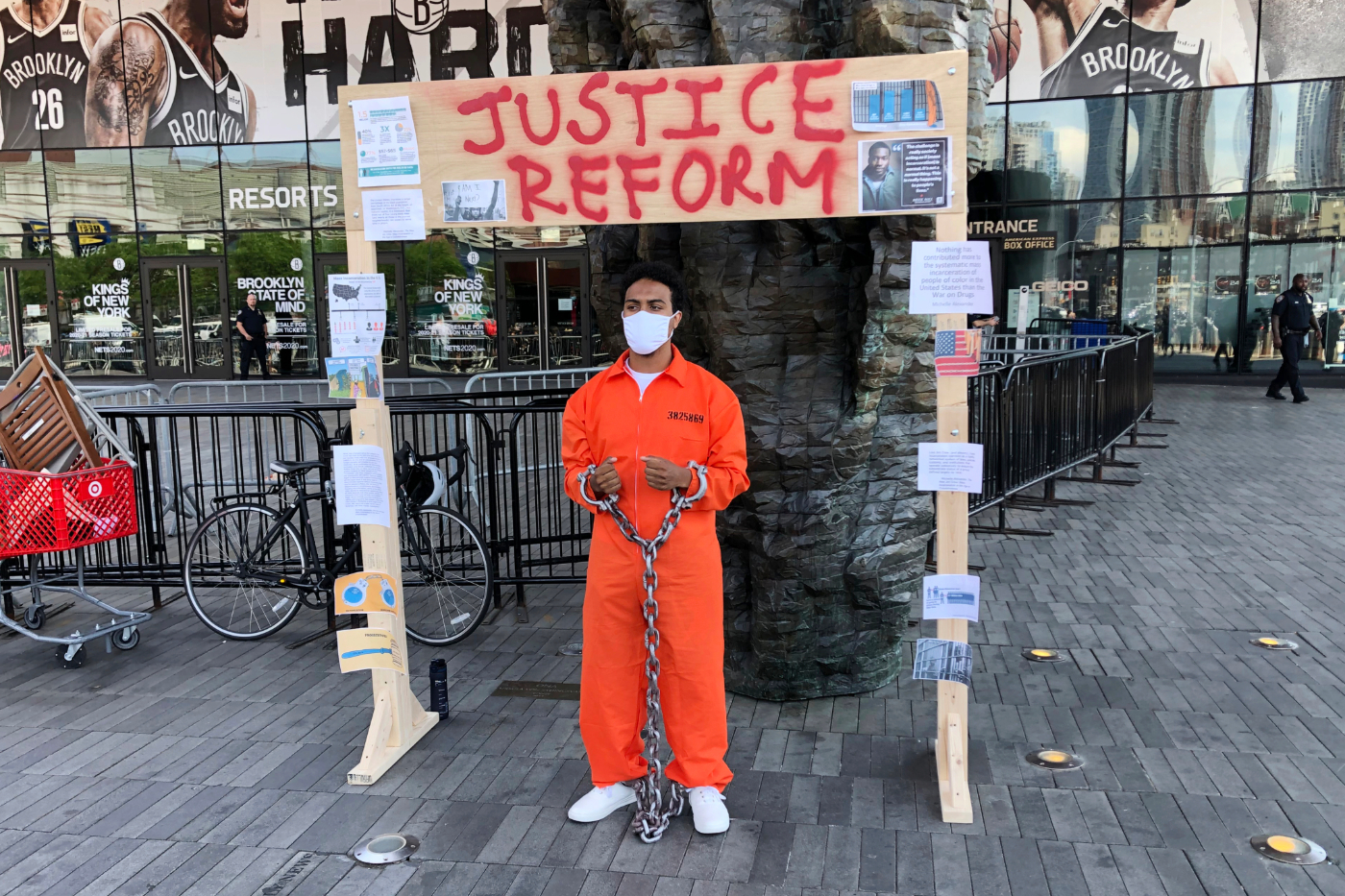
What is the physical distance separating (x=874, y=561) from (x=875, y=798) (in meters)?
1.12

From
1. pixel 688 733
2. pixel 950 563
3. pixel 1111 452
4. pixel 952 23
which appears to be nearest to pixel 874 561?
pixel 950 563

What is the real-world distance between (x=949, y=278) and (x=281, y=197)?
2130 cm

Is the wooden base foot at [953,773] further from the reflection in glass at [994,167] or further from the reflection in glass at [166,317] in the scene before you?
the reflection in glass at [166,317]

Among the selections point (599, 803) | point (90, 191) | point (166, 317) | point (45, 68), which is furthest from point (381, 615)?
point (45, 68)

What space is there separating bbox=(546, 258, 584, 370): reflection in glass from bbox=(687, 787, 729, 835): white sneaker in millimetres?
18046

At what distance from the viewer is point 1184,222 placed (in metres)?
18.9

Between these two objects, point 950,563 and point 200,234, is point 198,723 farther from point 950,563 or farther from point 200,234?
point 200,234

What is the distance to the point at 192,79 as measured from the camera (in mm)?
21922

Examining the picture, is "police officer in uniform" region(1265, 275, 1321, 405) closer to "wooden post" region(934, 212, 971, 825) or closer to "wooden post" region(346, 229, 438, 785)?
"wooden post" region(934, 212, 971, 825)

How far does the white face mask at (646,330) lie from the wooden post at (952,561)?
3.18 feet

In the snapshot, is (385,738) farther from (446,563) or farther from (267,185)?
(267,185)

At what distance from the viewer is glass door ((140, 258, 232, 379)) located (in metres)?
22.8

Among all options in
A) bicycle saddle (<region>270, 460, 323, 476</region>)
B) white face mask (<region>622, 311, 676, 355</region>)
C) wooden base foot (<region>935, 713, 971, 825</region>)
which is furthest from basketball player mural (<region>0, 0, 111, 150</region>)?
wooden base foot (<region>935, 713, 971, 825</region>)

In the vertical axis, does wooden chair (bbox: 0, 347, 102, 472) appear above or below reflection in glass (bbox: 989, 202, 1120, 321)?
below
